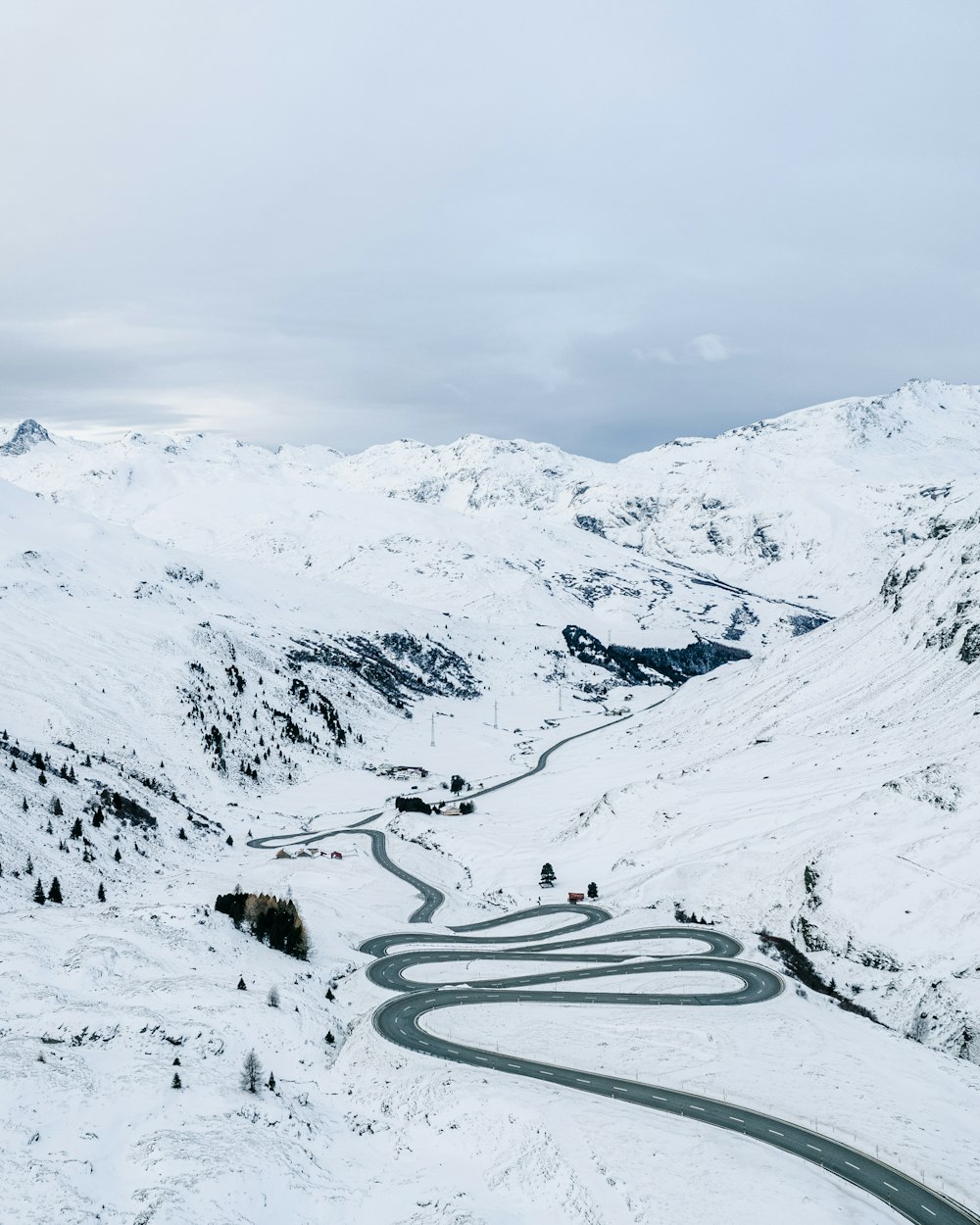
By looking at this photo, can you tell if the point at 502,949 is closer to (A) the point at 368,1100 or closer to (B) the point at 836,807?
(A) the point at 368,1100

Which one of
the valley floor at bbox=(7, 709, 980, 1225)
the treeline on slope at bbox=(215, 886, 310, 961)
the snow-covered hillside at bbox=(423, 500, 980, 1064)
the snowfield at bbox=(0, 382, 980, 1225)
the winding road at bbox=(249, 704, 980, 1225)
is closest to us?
the valley floor at bbox=(7, 709, 980, 1225)

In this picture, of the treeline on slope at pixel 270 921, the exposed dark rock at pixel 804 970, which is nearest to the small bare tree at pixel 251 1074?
the treeline on slope at pixel 270 921

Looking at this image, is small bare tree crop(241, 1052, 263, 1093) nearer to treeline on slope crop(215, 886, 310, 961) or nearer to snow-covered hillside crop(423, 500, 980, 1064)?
treeline on slope crop(215, 886, 310, 961)

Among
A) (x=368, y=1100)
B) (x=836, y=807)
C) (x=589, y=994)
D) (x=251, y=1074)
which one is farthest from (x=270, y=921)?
(x=836, y=807)

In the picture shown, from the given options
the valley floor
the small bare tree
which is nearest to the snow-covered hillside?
the valley floor

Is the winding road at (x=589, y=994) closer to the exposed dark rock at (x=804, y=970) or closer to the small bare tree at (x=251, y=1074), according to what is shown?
the exposed dark rock at (x=804, y=970)

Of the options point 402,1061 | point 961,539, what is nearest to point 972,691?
point 961,539

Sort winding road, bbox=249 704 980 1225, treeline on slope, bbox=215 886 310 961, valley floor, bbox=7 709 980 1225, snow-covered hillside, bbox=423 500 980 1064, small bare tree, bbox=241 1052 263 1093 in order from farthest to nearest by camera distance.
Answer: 1. treeline on slope, bbox=215 886 310 961
2. snow-covered hillside, bbox=423 500 980 1064
3. small bare tree, bbox=241 1052 263 1093
4. winding road, bbox=249 704 980 1225
5. valley floor, bbox=7 709 980 1225
